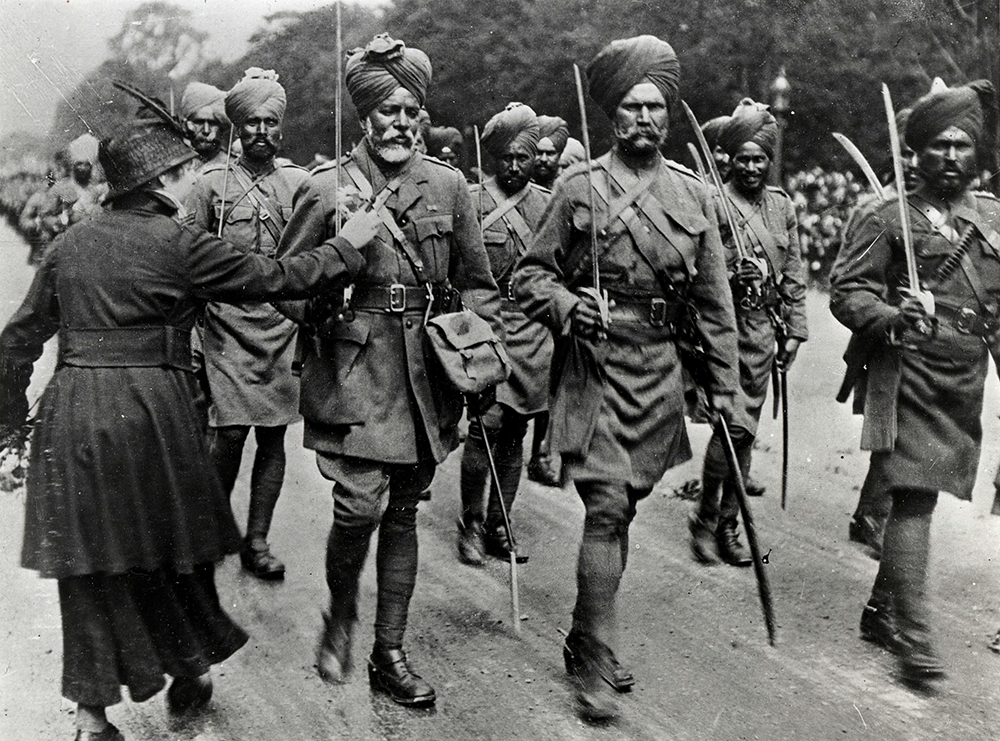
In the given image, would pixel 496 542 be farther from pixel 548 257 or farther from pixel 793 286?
pixel 793 286

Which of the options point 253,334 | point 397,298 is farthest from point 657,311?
point 253,334

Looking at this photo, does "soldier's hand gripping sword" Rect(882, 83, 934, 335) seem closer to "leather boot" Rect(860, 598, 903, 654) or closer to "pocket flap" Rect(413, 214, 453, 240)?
"leather boot" Rect(860, 598, 903, 654)

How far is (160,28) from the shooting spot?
4.82m

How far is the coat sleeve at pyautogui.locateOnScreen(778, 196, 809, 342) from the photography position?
5.97 meters

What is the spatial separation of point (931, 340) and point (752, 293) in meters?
1.61

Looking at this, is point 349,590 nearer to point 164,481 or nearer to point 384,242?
point 164,481

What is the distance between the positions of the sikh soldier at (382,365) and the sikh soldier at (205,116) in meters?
2.17

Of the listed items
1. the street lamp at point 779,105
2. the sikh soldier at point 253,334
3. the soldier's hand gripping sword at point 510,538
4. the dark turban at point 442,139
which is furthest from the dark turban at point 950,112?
the dark turban at point 442,139

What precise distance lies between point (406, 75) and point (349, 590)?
6.48 ft

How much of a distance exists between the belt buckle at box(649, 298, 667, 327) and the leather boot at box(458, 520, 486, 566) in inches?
77.0

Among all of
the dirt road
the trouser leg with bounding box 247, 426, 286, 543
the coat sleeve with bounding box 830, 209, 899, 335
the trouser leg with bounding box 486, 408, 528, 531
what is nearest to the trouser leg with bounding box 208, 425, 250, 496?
the trouser leg with bounding box 247, 426, 286, 543

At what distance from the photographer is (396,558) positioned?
400 centimetres

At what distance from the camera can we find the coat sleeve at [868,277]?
4.25 meters

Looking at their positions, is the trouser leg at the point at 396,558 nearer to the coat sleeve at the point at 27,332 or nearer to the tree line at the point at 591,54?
the coat sleeve at the point at 27,332
